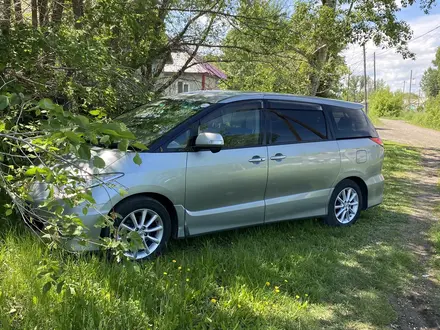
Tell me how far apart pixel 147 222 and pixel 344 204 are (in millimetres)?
3141

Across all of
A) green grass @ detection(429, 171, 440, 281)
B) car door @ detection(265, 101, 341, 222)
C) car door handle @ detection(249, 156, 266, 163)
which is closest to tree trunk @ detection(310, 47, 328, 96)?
green grass @ detection(429, 171, 440, 281)

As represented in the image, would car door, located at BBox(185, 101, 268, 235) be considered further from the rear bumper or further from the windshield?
the rear bumper

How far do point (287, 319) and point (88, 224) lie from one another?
1.90 m

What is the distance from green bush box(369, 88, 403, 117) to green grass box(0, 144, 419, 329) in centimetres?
5911

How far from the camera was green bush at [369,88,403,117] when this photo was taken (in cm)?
5988

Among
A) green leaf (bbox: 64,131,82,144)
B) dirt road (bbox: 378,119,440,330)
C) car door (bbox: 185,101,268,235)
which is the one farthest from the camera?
car door (bbox: 185,101,268,235)

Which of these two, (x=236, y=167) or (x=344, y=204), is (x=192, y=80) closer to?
(x=344, y=204)

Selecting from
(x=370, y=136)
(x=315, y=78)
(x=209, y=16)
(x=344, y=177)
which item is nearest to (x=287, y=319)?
(x=344, y=177)

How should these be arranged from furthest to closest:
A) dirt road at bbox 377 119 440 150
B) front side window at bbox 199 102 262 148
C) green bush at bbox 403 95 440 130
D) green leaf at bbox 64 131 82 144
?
green bush at bbox 403 95 440 130, dirt road at bbox 377 119 440 150, front side window at bbox 199 102 262 148, green leaf at bbox 64 131 82 144

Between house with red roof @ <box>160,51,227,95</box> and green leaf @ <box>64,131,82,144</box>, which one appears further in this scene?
house with red roof @ <box>160,51,227,95</box>

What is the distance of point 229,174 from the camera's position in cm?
458

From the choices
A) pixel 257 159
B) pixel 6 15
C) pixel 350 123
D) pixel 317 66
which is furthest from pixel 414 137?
pixel 6 15

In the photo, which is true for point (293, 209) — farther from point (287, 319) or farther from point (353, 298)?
point (287, 319)

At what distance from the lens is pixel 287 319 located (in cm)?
330
